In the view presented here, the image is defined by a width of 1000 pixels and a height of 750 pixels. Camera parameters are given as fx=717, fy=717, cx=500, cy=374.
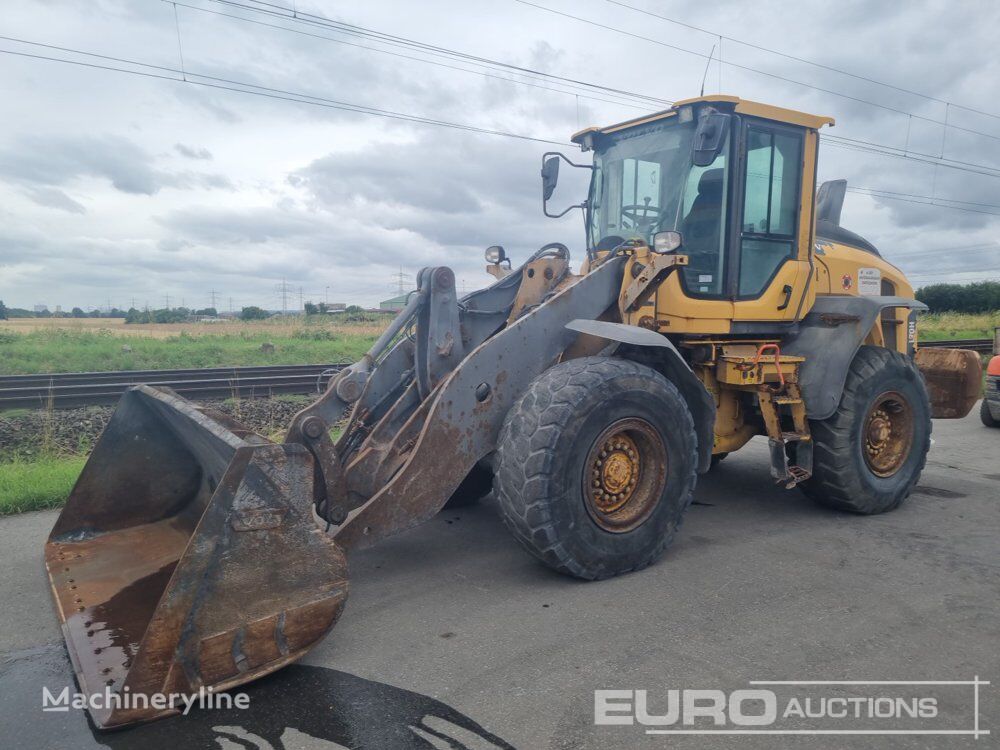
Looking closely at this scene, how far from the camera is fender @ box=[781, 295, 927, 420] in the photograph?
556cm

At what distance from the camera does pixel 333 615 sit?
3266 mm

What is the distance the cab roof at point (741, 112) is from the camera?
514cm

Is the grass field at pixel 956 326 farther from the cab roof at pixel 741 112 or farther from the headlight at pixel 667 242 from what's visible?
the headlight at pixel 667 242

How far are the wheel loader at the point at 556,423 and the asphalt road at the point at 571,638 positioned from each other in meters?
0.21

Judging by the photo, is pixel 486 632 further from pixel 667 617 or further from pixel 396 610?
pixel 667 617

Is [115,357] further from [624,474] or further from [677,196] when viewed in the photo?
[624,474]

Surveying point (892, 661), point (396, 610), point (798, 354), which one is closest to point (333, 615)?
point (396, 610)

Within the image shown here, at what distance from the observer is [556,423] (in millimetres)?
3992

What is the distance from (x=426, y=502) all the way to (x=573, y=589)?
100 cm

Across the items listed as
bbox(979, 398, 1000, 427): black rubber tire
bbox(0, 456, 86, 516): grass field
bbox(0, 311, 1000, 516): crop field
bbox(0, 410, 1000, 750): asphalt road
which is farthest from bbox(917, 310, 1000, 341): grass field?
bbox(0, 456, 86, 516): grass field

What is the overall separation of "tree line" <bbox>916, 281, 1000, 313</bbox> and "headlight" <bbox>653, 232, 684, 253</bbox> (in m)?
49.5

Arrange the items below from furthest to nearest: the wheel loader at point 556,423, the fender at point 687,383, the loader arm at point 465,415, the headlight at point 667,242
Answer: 1. the fender at point 687,383
2. the headlight at point 667,242
3. the loader arm at point 465,415
4. the wheel loader at point 556,423

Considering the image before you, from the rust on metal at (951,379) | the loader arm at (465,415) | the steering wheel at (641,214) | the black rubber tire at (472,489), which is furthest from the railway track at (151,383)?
the rust on metal at (951,379)

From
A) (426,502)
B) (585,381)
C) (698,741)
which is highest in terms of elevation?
(585,381)
